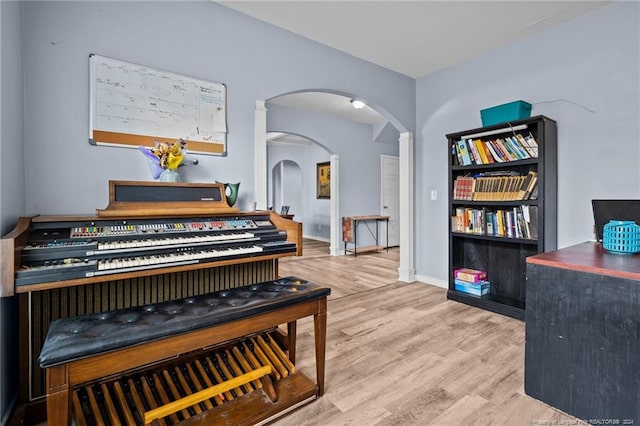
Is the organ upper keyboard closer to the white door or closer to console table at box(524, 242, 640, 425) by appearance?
console table at box(524, 242, 640, 425)

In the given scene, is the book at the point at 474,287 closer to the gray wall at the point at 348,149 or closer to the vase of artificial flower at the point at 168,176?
the vase of artificial flower at the point at 168,176

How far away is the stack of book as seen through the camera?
330 centimetres

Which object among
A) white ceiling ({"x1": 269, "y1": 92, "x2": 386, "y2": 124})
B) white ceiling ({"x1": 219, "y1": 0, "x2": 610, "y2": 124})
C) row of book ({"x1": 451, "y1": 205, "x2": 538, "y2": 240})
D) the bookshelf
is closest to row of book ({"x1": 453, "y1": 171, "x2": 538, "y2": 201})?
the bookshelf

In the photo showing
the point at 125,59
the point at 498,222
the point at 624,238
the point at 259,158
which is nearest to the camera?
the point at 624,238

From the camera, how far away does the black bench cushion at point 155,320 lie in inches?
44.6

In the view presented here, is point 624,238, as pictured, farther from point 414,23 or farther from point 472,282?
point 414,23

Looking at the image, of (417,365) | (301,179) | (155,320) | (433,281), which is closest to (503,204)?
(433,281)

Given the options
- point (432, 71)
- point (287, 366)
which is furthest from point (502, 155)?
point (287, 366)

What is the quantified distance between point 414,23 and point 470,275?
2.56 m

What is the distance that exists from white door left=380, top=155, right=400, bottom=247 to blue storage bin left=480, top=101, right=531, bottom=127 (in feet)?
13.1

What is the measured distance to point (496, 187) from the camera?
3.10 metres

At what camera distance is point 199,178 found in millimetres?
2422

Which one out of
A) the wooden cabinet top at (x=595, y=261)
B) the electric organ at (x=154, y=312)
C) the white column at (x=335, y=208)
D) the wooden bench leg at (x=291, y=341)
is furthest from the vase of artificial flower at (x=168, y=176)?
the white column at (x=335, y=208)

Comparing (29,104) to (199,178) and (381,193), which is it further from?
(381,193)
